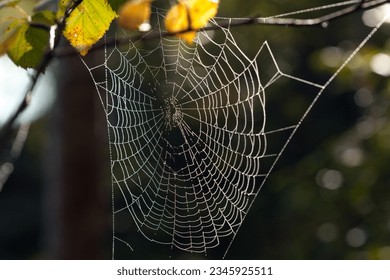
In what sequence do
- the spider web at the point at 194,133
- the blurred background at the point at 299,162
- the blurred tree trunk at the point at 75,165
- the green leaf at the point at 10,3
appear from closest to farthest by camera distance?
the green leaf at the point at 10,3, the spider web at the point at 194,133, the blurred background at the point at 299,162, the blurred tree trunk at the point at 75,165

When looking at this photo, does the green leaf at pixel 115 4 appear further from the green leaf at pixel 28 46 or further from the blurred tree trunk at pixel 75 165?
the blurred tree trunk at pixel 75 165

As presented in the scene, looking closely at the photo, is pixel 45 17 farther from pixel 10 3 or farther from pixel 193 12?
pixel 193 12

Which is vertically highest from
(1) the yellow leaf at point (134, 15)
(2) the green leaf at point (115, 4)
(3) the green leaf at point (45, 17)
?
(2) the green leaf at point (115, 4)

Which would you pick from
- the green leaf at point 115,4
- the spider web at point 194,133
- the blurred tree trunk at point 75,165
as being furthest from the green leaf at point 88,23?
the blurred tree trunk at point 75,165

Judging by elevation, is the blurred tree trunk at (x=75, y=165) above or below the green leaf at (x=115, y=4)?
above

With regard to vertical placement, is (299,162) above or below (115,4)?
above

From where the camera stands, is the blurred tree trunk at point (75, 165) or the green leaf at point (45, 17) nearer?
the green leaf at point (45, 17)

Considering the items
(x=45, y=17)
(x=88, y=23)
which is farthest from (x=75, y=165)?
(x=45, y=17)
